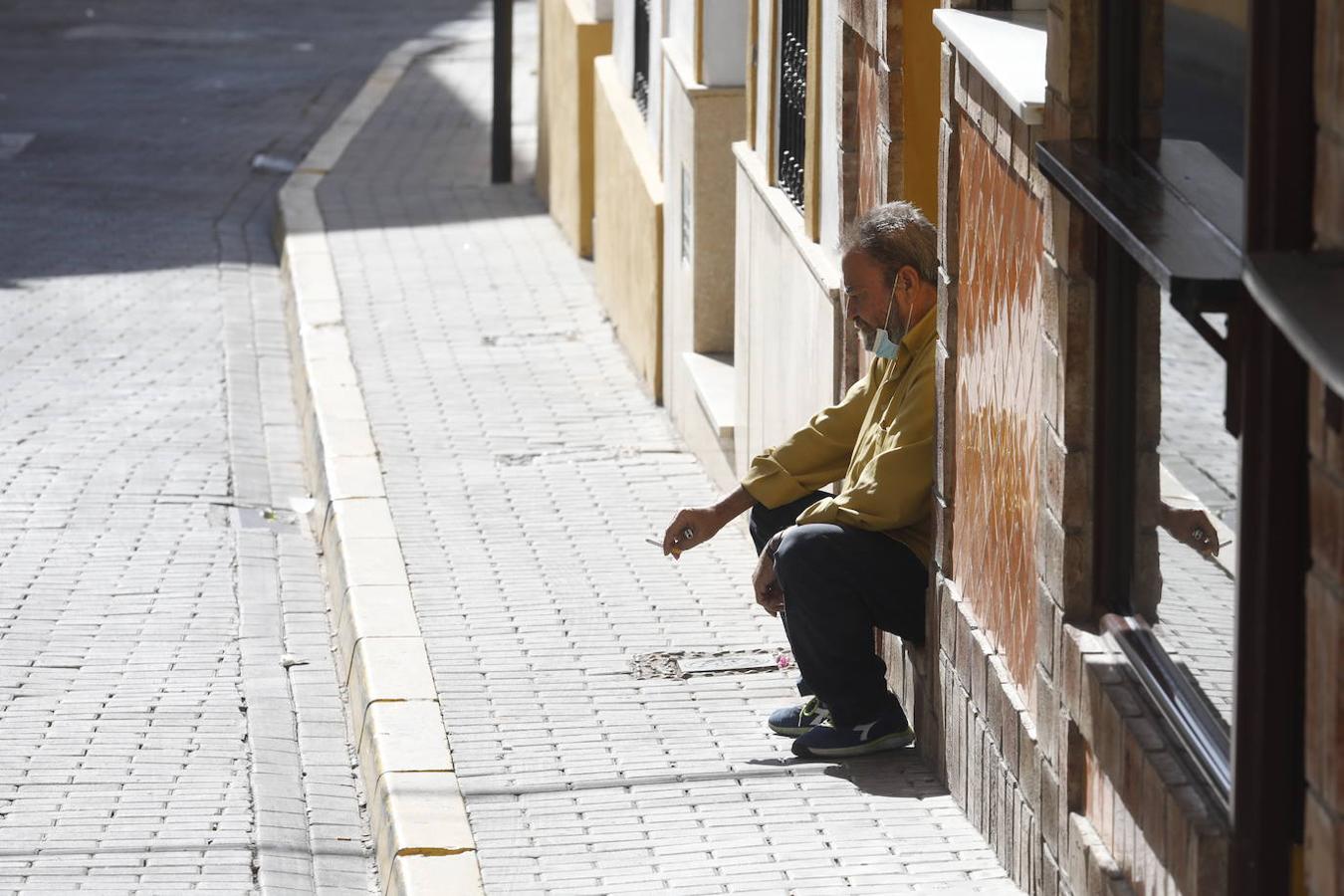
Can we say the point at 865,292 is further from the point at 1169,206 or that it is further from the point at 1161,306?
the point at 1169,206

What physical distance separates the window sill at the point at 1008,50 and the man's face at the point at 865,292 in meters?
0.66

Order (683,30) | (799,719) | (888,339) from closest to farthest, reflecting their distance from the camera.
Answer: (888,339), (799,719), (683,30)

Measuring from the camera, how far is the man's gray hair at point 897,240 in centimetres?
594

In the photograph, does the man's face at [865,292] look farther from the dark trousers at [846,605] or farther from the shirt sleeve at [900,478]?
the dark trousers at [846,605]

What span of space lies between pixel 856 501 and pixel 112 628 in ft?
10.5

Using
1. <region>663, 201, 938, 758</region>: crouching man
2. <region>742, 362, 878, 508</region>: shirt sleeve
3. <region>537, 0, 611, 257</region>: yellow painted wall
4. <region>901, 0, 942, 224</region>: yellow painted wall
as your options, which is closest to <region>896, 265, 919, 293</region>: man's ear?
<region>663, 201, 938, 758</region>: crouching man

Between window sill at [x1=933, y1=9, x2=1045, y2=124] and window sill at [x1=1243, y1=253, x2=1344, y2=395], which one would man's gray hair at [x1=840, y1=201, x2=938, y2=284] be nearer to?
window sill at [x1=933, y1=9, x2=1045, y2=124]

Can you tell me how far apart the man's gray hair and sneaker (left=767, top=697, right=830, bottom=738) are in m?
1.28

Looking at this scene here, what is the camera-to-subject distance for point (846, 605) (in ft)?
19.8

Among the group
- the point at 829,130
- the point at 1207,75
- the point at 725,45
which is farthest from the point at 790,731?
the point at 725,45

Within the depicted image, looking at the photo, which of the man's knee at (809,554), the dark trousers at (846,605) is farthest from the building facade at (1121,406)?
the man's knee at (809,554)

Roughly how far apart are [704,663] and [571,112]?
7.86 meters

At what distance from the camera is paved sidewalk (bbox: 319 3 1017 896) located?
5.67m

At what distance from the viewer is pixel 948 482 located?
5832 millimetres
